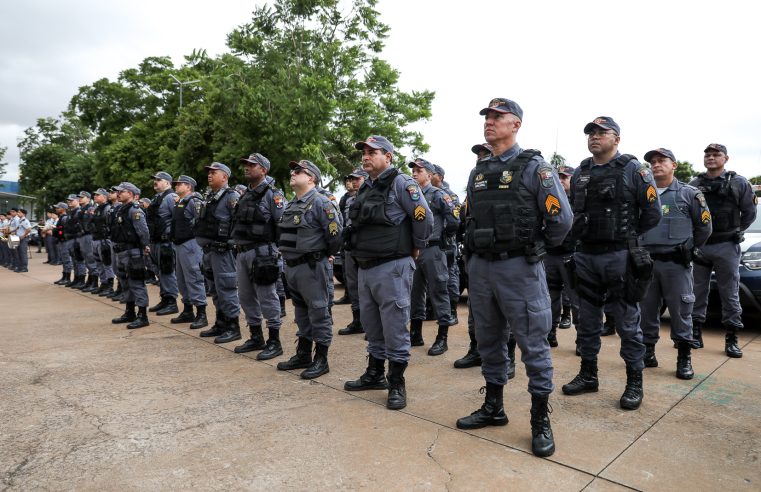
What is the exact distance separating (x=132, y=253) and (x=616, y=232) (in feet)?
19.9

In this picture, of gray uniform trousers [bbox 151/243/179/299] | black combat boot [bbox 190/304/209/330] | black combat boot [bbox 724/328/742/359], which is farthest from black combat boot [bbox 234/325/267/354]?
black combat boot [bbox 724/328/742/359]

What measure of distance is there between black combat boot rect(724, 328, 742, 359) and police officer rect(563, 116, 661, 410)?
200cm

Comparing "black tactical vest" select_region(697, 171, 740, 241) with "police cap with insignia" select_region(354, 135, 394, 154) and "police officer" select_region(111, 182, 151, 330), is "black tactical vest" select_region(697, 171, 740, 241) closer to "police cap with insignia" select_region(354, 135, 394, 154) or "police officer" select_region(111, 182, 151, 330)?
"police cap with insignia" select_region(354, 135, 394, 154)

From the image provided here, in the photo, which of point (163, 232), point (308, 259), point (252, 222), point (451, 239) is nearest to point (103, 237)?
point (163, 232)

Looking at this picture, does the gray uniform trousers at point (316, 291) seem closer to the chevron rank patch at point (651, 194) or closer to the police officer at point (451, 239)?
the police officer at point (451, 239)

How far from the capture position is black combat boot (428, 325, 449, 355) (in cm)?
533

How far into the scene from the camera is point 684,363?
176 inches

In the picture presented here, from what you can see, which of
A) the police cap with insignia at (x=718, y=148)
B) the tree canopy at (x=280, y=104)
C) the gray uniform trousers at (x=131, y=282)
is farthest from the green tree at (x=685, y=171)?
the gray uniform trousers at (x=131, y=282)

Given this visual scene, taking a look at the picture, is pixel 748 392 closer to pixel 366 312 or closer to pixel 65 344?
pixel 366 312

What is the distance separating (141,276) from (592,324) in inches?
220

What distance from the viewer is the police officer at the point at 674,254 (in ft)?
14.8

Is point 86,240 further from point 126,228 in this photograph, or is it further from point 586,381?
point 586,381

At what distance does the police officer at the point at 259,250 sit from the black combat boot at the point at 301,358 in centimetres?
44

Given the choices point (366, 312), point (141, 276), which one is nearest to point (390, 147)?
point (366, 312)
